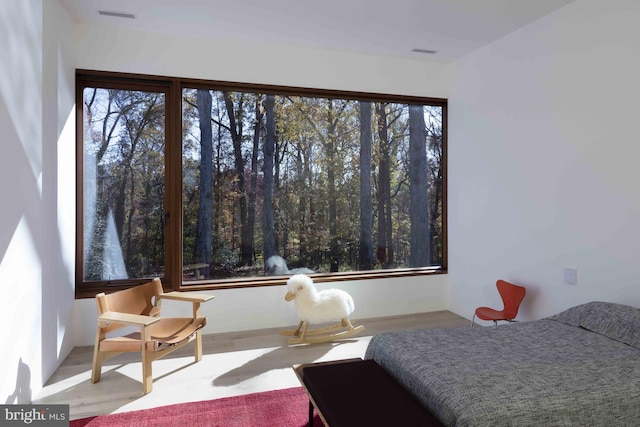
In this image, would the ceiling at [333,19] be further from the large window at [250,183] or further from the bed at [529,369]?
the bed at [529,369]

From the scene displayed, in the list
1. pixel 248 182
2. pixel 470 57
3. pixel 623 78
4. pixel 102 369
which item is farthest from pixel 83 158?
pixel 623 78

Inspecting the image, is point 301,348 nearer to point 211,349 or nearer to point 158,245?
point 211,349

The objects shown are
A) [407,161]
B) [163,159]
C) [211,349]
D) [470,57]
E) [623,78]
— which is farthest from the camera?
[407,161]

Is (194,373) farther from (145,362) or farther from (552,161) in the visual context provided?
(552,161)

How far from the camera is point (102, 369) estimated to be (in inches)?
121

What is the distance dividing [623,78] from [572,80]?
40 centimetres

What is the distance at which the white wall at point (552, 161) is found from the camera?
279 cm

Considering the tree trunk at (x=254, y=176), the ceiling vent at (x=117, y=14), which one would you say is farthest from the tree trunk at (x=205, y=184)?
the ceiling vent at (x=117, y=14)

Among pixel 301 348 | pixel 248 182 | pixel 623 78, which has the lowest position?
pixel 301 348

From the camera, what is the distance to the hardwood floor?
2.61 m

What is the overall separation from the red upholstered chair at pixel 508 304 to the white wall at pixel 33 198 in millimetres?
3227

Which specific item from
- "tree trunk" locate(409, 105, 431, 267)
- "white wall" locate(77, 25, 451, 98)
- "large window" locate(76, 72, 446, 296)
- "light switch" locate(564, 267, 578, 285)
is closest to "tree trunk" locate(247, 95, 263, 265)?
"large window" locate(76, 72, 446, 296)

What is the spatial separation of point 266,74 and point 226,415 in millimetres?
2967

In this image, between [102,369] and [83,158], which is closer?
[102,369]
